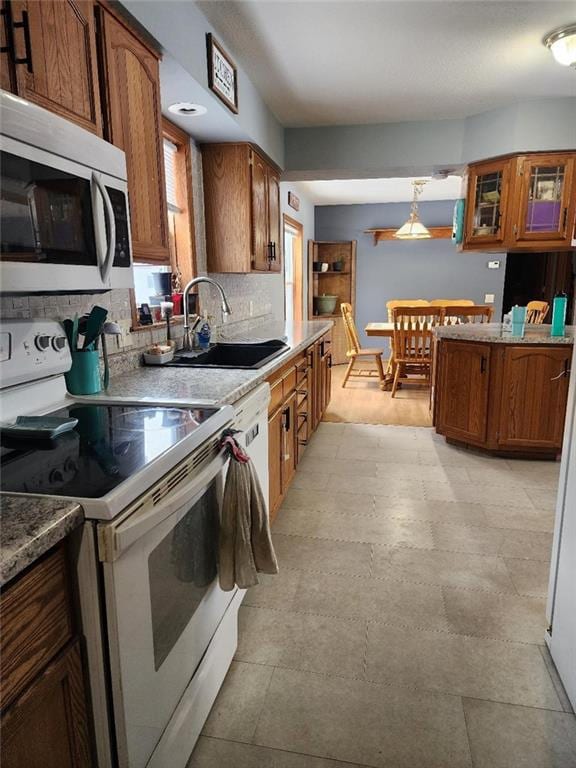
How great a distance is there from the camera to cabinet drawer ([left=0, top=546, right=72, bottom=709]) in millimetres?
691

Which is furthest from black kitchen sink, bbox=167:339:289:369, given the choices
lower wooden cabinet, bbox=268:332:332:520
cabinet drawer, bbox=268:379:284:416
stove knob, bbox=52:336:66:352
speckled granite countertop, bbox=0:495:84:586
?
speckled granite countertop, bbox=0:495:84:586

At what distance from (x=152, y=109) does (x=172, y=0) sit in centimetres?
49

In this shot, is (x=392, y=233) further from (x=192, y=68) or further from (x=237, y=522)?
(x=237, y=522)

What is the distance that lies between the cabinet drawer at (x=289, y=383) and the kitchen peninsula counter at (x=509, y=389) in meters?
1.47

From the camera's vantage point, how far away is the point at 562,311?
11.3ft

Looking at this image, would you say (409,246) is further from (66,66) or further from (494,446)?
(66,66)

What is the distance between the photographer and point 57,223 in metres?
1.15

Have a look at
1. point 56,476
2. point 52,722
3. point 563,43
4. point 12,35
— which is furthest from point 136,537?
point 563,43

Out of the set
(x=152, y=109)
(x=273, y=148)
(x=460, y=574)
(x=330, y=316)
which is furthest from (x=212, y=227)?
(x=330, y=316)

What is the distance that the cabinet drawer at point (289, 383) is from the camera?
2.58 metres

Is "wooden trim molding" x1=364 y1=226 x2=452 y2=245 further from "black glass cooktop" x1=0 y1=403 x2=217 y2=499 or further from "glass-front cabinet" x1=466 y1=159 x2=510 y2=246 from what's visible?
"black glass cooktop" x1=0 y1=403 x2=217 y2=499

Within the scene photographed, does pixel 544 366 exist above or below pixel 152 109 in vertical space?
below

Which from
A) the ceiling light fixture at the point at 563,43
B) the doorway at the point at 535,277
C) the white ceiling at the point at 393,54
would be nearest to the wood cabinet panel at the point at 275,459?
the white ceiling at the point at 393,54

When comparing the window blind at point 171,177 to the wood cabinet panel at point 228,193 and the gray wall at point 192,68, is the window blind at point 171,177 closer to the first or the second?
the gray wall at point 192,68
